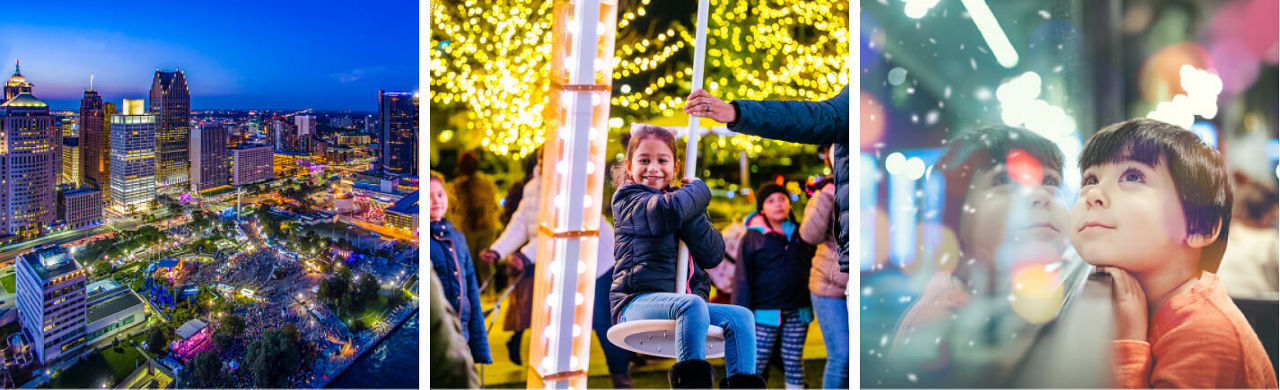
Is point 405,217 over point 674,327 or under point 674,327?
over

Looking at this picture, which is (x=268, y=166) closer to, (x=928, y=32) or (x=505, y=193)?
(x=505, y=193)

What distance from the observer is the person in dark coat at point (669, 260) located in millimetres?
3162

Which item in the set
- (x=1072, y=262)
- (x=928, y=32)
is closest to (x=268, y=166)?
(x=928, y=32)

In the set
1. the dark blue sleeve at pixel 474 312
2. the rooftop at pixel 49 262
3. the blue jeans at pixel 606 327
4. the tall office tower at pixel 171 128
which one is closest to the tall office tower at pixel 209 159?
the tall office tower at pixel 171 128

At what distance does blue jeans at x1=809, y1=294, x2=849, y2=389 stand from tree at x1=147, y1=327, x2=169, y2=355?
2461 mm

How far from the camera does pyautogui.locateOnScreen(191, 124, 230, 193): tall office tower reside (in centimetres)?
351

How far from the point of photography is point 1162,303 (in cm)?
379

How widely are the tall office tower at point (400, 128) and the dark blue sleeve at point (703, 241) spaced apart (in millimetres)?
1081

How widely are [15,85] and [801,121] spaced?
2811 mm

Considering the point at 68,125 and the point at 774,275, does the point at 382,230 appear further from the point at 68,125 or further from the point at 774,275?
the point at 774,275

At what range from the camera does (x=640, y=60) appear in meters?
3.54

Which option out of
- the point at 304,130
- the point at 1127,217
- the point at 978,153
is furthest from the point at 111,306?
the point at 1127,217

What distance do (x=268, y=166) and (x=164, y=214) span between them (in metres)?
0.40

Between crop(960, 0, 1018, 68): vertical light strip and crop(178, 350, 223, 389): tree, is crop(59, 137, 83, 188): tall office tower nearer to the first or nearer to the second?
crop(178, 350, 223, 389): tree
